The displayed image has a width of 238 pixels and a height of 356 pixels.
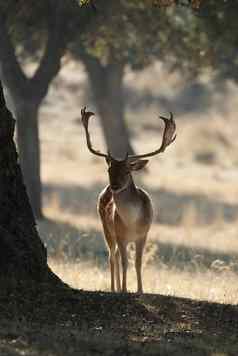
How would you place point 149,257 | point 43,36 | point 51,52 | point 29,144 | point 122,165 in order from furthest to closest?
point 43,36 → point 29,144 → point 51,52 → point 149,257 → point 122,165

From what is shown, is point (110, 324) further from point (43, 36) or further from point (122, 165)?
point (43, 36)

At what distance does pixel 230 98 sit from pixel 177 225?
43199mm

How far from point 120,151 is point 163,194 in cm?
548

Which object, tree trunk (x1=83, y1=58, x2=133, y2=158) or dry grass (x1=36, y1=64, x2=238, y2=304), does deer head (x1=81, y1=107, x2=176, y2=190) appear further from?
tree trunk (x1=83, y1=58, x2=133, y2=158)

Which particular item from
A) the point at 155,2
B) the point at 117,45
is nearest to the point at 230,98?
the point at 117,45

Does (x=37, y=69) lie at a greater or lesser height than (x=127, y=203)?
greater

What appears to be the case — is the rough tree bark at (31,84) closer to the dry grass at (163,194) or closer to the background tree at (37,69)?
the background tree at (37,69)

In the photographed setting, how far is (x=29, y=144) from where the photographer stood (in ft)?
78.1

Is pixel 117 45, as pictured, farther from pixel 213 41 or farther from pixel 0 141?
pixel 0 141

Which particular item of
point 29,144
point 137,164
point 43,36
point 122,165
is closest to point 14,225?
point 122,165

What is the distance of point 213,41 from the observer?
25.3m

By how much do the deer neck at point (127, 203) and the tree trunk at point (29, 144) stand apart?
10.5 meters

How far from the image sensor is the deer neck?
43.3ft

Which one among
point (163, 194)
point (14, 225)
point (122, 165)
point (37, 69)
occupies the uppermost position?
point (37, 69)
